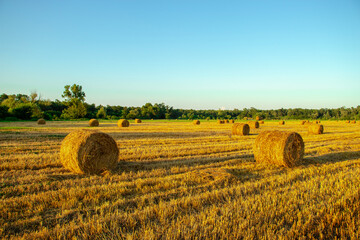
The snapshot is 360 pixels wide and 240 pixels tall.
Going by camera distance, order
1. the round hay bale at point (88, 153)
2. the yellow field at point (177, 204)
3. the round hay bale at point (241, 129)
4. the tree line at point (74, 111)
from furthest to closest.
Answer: the tree line at point (74, 111), the round hay bale at point (241, 129), the round hay bale at point (88, 153), the yellow field at point (177, 204)

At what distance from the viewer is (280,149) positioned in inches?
339

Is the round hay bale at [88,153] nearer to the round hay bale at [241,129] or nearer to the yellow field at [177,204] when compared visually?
the yellow field at [177,204]

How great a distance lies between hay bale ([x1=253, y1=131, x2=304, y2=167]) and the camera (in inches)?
338

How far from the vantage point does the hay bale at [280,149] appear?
28.1 feet

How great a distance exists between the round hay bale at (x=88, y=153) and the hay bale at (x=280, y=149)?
222 inches

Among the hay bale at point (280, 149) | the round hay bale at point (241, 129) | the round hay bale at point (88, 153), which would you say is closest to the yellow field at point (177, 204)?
the round hay bale at point (88, 153)

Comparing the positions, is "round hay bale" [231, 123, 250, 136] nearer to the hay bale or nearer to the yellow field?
the hay bale

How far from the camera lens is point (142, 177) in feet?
21.5

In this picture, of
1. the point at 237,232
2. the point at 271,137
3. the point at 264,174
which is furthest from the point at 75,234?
the point at 271,137

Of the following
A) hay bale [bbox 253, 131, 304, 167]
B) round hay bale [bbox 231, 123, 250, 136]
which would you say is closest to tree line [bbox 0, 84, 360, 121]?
round hay bale [bbox 231, 123, 250, 136]

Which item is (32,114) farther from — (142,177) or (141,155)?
(142,177)

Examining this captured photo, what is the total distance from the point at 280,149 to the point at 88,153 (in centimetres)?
686

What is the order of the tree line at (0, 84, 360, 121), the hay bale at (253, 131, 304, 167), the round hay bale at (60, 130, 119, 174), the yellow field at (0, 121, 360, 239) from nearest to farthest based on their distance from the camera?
the yellow field at (0, 121, 360, 239) → the round hay bale at (60, 130, 119, 174) → the hay bale at (253, 131, 304, 167) → the tree line at (0, 84, 360, 121)

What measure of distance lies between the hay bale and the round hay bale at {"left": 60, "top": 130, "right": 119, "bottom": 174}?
18.5ft
